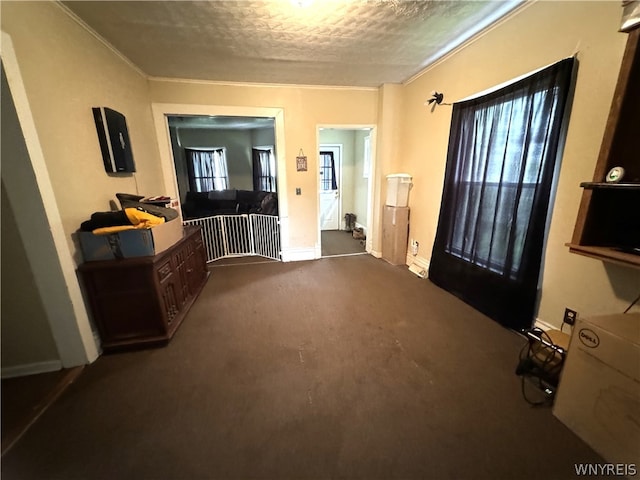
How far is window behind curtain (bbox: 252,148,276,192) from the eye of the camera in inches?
246

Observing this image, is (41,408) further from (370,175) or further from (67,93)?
(370,175)

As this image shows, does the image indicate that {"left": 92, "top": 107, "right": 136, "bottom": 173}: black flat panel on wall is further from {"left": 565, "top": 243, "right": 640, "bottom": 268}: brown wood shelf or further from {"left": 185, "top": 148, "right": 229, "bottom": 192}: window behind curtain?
{"left": 185, "top": 148, "right": 229, "bottom": 192}: window behind curtain

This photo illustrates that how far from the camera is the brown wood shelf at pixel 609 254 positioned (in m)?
1.22

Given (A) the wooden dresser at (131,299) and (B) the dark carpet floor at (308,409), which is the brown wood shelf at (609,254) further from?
(A) the wooden dresser at (131,299)

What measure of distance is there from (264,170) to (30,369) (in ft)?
18.2

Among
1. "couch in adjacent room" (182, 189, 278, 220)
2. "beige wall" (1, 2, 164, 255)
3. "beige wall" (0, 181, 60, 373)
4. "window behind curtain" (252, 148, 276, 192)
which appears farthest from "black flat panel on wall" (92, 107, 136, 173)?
"window behind curtain" (252, 148, 276, 192)

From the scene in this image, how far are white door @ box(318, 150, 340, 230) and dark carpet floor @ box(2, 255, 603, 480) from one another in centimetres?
389

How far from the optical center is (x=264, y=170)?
21.2 ft

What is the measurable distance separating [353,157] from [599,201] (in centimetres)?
480

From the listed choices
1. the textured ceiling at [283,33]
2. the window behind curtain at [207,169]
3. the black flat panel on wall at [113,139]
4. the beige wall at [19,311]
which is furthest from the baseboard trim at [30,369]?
the window behind curtain at [207,169]

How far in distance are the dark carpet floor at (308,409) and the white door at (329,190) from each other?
3.89 metres

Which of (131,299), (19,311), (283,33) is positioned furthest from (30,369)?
(283,33)

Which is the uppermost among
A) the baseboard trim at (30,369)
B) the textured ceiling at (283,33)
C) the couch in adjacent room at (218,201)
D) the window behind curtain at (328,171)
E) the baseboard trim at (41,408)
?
the textured ceiling at (283,33)

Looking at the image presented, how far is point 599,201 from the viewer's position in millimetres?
1403
